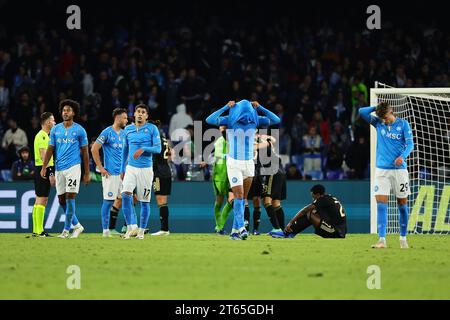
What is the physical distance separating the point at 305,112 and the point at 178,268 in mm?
12814

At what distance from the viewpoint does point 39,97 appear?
76.8 feet

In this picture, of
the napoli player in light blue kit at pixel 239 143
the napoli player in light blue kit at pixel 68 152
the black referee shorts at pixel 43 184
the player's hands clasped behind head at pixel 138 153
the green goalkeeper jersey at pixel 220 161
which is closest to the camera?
the napoli player in light blue kit at pixel 239 143

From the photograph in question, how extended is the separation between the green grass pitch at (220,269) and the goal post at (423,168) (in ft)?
10.6

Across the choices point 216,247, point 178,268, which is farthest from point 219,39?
point 178,268

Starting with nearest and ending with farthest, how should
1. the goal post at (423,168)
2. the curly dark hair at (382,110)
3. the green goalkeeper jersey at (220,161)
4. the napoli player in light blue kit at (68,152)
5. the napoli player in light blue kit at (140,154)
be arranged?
the curly dark hair at (382,110) < the napoli player in light blue kit at (140,154) < the napoli player in light blue kit at (68,152) < the green goalkeeper jersey at (220,161) < the goal post at (423,168)

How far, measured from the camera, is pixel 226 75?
77.6ft

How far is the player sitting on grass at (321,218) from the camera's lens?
53.2 ft

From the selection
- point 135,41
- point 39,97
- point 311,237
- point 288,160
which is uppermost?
point 135,41

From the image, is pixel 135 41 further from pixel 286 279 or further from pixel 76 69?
pixel 286 279

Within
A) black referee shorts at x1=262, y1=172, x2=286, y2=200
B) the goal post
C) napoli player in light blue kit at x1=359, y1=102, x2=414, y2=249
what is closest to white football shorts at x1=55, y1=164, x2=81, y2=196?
black referee shorts at x1=262, y1=172, x2=286, y2=200

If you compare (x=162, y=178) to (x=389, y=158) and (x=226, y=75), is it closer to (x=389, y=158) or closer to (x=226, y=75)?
(x=389, y=158)

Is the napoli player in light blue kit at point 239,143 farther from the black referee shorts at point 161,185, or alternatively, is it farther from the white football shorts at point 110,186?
the black referee shorts at point 161,185

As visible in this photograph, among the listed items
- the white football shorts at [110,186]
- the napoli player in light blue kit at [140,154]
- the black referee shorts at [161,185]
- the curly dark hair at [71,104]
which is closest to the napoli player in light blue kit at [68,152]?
the curly dark hair at [71,104]

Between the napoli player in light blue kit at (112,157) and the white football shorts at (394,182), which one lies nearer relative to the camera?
the white football shorts at (394,182)
